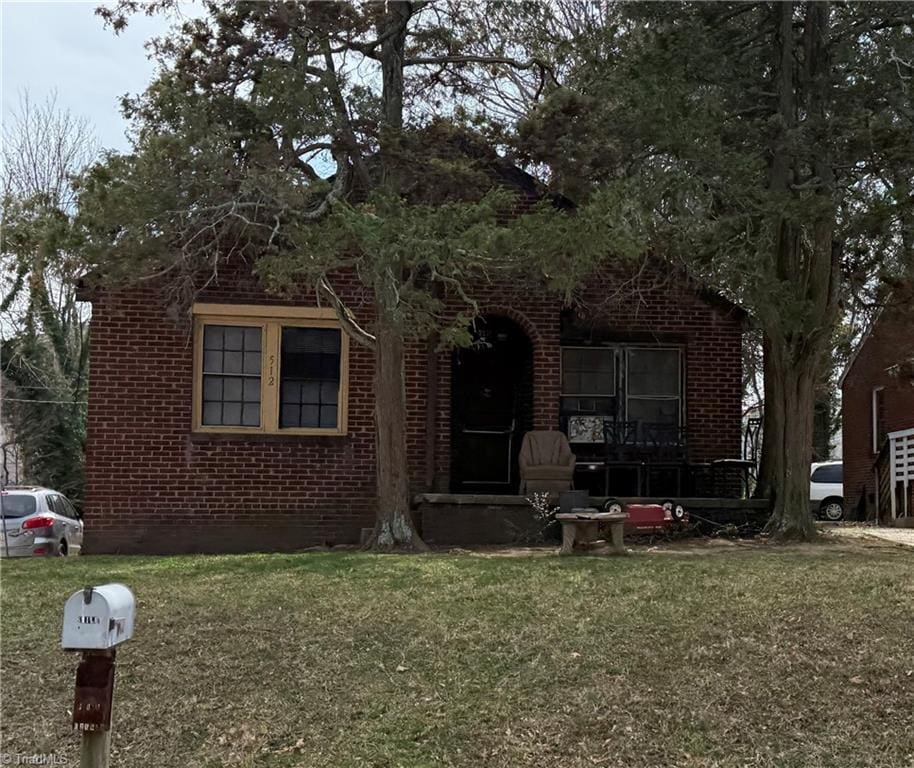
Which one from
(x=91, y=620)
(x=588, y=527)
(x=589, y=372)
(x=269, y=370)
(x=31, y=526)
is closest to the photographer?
(x=91, y=620)

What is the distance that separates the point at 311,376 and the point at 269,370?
537 mm

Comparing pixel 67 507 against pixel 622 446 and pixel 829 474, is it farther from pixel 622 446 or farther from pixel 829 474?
pixel 829 474

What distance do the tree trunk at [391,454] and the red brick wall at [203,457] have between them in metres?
1.88

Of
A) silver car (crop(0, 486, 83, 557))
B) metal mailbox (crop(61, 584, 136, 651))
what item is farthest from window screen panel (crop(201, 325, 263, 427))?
metal mailbox (crop(61, 584, 136, 651))

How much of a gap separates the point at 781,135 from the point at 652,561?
4801mm

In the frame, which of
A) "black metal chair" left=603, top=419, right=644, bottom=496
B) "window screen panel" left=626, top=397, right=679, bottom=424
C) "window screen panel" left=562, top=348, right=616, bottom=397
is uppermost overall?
"window screen panel" left=562, top=348, right=616, bottom=397

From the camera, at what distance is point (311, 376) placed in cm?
1291

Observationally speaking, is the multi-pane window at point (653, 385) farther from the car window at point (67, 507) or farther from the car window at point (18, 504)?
the car window at point (67, 507)

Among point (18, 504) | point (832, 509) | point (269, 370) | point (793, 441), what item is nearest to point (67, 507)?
point (18, 504)

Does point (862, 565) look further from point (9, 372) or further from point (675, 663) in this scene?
point (9, 372)

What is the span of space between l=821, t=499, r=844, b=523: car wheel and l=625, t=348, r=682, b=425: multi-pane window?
12741mm

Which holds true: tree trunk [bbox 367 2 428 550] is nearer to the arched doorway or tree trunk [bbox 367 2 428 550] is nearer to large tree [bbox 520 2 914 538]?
large tree [bbox 520 2 914 538]

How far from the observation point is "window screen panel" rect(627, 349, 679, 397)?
13.8 meters

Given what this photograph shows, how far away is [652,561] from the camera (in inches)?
352
